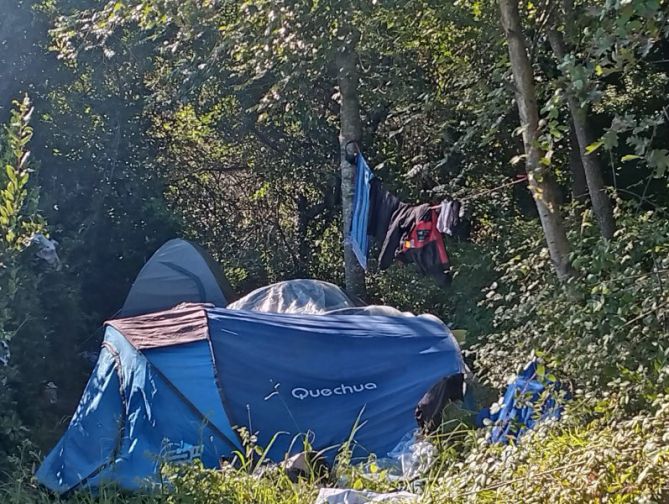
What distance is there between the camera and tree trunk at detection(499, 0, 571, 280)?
431 cm

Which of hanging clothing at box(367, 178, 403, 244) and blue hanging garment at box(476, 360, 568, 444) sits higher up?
hanging clothing at box(367, 178, 403, 244)

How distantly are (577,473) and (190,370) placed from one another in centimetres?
251

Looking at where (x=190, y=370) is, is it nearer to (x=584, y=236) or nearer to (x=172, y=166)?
(x=584, y=236)

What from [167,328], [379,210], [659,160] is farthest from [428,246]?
[659,160]

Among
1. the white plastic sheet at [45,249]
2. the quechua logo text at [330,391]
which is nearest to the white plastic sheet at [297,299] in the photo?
the quechua logo text at [330,391]

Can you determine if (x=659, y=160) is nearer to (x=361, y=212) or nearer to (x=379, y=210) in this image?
(x=379, y=210)

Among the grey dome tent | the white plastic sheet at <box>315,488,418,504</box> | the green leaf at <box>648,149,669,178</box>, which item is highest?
the green leaf at <box>648,149,669,178</box>

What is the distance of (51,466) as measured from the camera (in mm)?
4391

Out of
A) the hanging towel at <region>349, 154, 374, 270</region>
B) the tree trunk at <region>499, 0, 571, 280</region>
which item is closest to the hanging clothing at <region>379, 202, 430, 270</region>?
the hanging towel at <region>349, 154, 374, 270</region>

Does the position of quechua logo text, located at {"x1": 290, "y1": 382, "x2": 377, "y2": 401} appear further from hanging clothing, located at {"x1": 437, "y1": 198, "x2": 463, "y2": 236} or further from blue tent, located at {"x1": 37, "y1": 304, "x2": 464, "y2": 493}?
hanging clothing, located at {"x1": 437, "y1": 198, "x2": 463, "y2": 236}

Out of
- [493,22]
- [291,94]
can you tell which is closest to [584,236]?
[493,22]

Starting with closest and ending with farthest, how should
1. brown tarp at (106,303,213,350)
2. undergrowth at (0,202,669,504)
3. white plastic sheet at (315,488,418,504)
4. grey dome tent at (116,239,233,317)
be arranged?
undergrowth at (0,202,669,504), white plastic sheet at (315,488,418,504), brown tarp at (106,303,213,350), grey dome tent at (116,239,233,317)

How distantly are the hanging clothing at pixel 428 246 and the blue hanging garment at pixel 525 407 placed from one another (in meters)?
1.56

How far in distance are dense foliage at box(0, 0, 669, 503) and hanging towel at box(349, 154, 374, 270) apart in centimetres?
45
